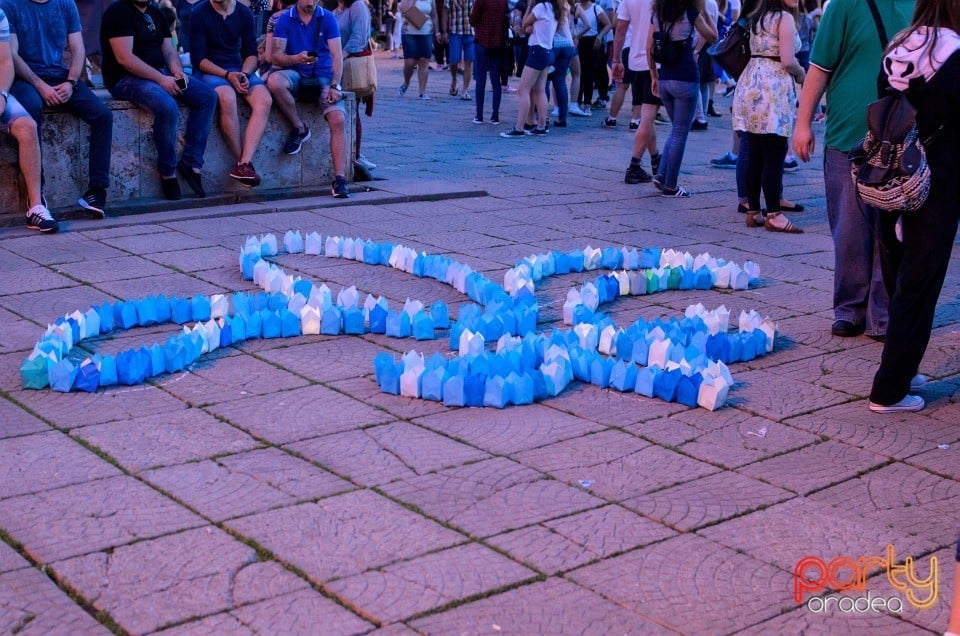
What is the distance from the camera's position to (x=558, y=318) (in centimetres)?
616

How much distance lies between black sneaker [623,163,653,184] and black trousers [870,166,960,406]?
19.8 ft

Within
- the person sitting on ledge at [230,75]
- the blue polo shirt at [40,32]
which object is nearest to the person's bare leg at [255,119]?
the person sitting on ledge at [230,75]

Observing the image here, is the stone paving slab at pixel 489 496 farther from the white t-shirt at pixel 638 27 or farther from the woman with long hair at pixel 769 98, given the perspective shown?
the white t-shirt at pixel 638 27

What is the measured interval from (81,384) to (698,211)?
5919 mm

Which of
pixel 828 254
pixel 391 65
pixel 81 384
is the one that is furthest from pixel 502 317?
pixel 391 65

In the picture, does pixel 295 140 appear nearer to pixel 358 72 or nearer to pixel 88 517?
pixel 358 72

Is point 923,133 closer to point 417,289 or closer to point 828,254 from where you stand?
point 417,289

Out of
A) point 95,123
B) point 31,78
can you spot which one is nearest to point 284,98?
point 95,123

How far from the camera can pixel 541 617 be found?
10.3 feet

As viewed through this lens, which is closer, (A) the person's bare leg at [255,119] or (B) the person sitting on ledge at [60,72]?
(B) the person sitting on ledge at [60,72]

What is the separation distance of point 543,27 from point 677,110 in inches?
170

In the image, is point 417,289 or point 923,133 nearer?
point 923,133

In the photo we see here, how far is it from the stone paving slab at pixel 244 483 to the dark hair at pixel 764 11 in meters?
5.72

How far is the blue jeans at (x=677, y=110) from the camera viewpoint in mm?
9672
